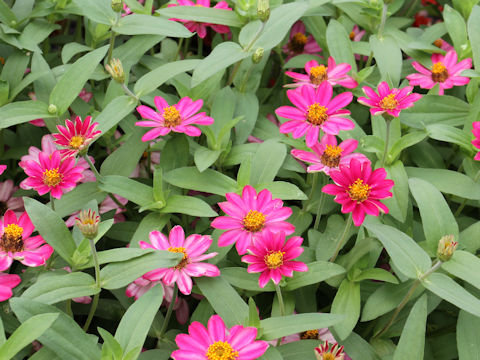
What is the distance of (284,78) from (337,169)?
0.50m

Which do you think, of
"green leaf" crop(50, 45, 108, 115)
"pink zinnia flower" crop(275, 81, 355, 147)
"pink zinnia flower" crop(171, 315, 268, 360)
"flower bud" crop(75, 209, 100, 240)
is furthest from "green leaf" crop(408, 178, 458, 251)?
"green leaf" crop(50, 45, 108, 115)

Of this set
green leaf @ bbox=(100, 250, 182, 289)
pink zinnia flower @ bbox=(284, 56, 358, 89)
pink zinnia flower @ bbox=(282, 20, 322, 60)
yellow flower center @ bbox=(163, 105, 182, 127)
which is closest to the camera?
green leaf @ bbox=(100, 250, 182, 289)

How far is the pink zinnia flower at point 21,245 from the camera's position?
0.97 meters

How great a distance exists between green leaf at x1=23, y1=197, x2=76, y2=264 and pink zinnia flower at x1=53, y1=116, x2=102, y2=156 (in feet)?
0.37

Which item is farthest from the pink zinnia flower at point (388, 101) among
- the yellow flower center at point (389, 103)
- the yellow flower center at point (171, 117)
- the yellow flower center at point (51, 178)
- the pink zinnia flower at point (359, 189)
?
the yellow flower center at point (51, 178)

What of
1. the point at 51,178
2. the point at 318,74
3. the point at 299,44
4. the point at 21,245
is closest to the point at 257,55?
the point at 318,74

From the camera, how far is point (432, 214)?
3.43 feet

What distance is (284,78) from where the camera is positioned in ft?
5.00

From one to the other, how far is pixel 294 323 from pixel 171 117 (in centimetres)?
46

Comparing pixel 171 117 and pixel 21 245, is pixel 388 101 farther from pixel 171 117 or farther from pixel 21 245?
pixel 21 245

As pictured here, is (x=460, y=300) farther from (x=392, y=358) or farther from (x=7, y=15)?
(x=7, y=15)

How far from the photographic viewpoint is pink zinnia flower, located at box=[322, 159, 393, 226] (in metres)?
0.96

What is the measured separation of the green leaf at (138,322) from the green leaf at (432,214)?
48 cm

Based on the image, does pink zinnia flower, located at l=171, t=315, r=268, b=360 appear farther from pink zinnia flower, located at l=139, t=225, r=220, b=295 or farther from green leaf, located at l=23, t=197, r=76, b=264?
green leaf, located at l=23, t=197, r=76, b=264
